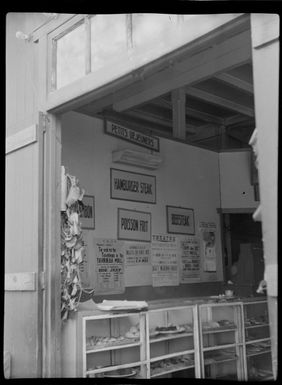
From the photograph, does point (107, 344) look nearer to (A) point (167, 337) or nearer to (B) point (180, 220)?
(A) point (167, 337)

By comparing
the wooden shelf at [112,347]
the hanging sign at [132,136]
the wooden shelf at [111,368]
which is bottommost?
the wooden shelf at [111,368]

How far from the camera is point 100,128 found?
518 cm

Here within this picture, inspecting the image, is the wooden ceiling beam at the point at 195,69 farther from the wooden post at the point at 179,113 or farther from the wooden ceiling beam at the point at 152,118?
the wooden ceiling beam at the point at 152,118

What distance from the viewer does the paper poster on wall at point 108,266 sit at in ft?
16.5

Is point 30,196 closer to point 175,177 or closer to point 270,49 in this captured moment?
point 270,49

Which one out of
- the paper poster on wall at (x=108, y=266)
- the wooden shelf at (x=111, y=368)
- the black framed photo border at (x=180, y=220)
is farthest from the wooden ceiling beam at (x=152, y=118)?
the wooden shelf at (x=111, y=368)

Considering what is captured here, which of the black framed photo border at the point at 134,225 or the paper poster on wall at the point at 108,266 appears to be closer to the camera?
the paper poster on wall at the point at 108,266

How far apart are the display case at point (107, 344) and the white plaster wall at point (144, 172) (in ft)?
3.47

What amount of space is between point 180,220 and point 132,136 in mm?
1203

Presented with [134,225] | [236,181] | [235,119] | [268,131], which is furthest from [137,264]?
[268,131]

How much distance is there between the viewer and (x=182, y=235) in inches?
236

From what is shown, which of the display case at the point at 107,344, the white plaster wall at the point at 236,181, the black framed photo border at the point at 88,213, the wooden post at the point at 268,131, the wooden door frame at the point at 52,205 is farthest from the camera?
the white plaster wall at the point at 236,181
